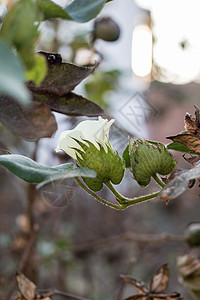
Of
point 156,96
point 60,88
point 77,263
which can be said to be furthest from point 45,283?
point 156,96

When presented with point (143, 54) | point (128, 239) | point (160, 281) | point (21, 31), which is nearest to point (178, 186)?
point (21, 31)

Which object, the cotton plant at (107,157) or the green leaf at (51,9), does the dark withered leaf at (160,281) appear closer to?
the cotton plant at (107,157)

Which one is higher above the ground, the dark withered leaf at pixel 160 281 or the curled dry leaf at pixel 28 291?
the dark withered leaf at pixel 160 281

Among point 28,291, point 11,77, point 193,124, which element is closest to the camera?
point 11,77

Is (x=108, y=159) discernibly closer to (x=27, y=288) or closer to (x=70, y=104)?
(x=70, y=104)

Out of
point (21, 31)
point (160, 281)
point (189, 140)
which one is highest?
point (21, 31)

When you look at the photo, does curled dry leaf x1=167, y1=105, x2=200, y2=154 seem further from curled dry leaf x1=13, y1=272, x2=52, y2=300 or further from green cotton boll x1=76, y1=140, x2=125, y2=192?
curled dry leaf x1=13, y1=272, x2=52, y2=300

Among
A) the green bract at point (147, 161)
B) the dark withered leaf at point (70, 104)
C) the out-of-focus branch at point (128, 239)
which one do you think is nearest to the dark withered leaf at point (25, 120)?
the dark withered leaf at point (70, 104)

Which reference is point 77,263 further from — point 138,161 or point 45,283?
point 138,161
